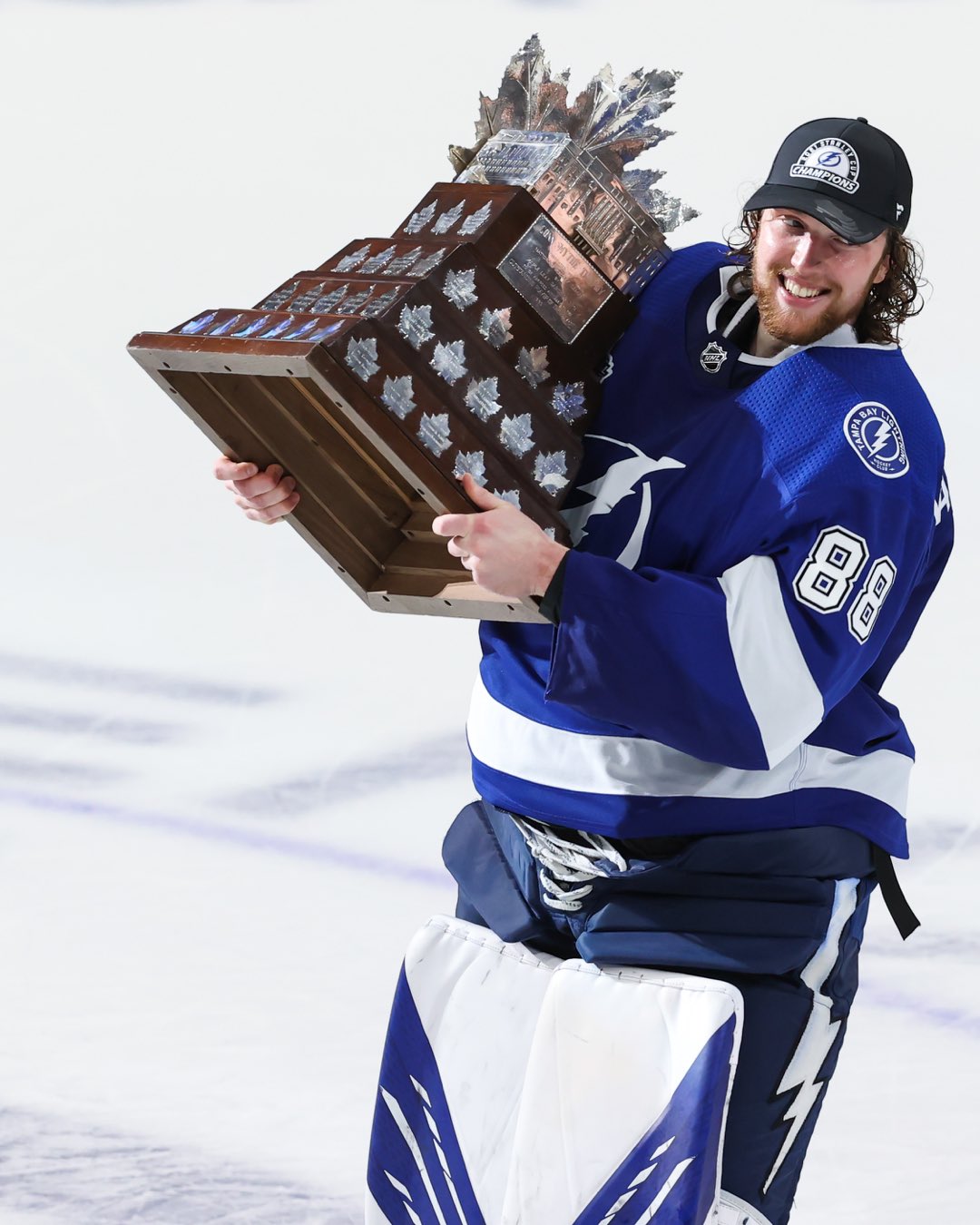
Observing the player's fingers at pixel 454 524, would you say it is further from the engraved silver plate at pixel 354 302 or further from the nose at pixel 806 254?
the nose at pixel 806 254

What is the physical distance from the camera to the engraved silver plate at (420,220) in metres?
1.71

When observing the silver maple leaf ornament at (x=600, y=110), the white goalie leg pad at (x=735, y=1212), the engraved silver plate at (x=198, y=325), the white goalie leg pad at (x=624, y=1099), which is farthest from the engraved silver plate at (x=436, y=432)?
the white goalie leg pad at (x=735, y=1212)

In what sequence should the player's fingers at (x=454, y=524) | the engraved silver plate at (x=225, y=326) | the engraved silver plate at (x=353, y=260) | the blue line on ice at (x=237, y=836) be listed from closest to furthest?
the player's fingers at (x=454, y=524) < the engraved silver plate at (x=225, y=326) < the engraved silver plate at (x=353, y=260) < the blue line on ice at (x=237, y=836)

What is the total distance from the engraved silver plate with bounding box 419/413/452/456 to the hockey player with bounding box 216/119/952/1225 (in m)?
0.05

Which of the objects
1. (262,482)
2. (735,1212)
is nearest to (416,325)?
(262,482)

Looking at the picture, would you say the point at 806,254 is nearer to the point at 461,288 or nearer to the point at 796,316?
the point at 796,316

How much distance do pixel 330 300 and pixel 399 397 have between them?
13 centimetres

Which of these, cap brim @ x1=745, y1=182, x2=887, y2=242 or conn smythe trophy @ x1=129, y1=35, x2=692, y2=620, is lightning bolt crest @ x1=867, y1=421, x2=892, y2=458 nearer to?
cap brim @ x1=745, y1=182, x2=887, y2=242

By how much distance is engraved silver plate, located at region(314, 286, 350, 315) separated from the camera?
1.57 metres

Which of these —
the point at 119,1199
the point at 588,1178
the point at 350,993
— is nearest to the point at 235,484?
the point at 588,1178

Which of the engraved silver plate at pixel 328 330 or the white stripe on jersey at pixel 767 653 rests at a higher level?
the engraved silver plate at pixel 328 330

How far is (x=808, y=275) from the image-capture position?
1604 mm

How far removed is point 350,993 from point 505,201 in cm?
163

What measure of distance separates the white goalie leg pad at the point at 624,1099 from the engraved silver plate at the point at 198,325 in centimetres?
69
